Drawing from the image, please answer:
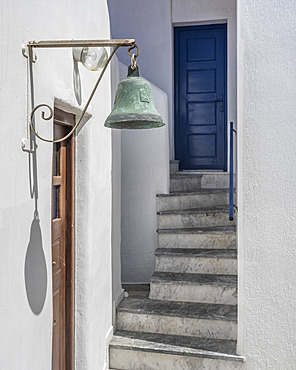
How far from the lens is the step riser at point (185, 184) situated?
4.52 meters

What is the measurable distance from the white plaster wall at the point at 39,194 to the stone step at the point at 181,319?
55cm

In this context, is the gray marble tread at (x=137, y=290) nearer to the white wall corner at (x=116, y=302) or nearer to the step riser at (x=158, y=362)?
the white wall corner at (x=116, y=302)

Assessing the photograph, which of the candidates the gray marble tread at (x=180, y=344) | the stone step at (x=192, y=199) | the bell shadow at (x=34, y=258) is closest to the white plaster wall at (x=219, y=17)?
the stone step at (x=192, y=199)

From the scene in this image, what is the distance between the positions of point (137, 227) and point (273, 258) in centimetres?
176

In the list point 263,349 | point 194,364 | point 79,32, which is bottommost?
point 194,364

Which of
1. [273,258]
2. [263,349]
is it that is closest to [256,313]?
[263,349]

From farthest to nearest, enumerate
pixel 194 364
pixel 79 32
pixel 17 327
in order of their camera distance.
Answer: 1. pixel 194 364
2. pixel 79 32
3. pixel 17 327

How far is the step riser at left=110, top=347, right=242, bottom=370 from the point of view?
2717mm

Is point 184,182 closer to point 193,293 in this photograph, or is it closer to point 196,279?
point 196,279

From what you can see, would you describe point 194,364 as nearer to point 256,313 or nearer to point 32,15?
point 256,313

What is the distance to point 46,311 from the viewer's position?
1.75 metres

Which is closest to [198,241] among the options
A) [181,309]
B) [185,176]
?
[181,309]

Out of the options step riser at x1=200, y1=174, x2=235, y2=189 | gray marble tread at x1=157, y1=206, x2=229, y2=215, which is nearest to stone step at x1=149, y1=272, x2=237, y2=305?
gray marble tread at x1=157, y1=206, x2=229, y2=215

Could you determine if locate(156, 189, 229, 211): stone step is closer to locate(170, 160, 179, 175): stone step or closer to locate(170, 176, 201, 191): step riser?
locate(170, 176, 201, 191): step riser
